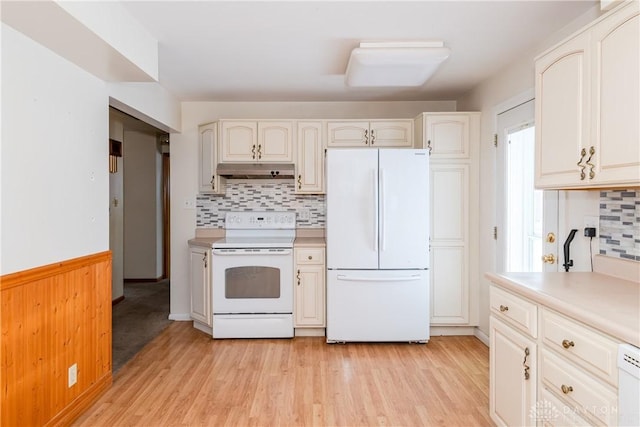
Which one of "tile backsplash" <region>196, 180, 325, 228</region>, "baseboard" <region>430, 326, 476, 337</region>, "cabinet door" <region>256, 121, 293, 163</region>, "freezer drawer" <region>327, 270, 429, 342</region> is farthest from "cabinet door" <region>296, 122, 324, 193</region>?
"baseboard" <region>430, 326, 476, 337</region>

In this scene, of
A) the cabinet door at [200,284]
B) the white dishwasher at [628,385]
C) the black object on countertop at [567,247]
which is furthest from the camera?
the cabinet door at [200,284]

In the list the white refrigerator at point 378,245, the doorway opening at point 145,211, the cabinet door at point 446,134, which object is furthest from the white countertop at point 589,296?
the doorway opening at point 145,211

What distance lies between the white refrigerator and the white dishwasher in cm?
223

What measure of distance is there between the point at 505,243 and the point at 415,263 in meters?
0.75

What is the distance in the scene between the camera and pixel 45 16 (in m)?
1.66

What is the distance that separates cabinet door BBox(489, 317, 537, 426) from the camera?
5.64 ft

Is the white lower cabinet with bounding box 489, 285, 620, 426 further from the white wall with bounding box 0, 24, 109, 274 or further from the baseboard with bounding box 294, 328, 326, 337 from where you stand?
the white wall with bounding box 0, 24, 109, 274

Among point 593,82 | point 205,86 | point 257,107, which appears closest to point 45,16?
point 205,86

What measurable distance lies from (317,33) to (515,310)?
1.95 meters

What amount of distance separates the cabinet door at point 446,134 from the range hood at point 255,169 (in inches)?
53.9

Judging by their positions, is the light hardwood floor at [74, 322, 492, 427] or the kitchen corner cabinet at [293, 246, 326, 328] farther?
the kitchen corner cabinet at [293, 246, 326, 328]

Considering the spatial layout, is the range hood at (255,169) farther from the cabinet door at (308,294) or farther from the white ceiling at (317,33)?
the cabinet door at (308,294)

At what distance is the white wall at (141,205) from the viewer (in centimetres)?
620

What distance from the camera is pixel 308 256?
3629 millimetres
